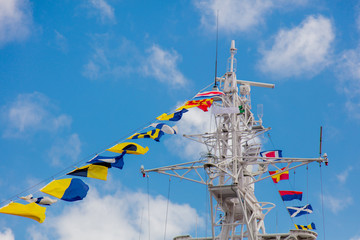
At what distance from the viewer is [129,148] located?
25672 mm

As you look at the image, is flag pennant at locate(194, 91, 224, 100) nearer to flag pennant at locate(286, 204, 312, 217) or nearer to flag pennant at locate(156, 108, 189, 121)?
flag pennant at locate(156, 108, 189, 121)

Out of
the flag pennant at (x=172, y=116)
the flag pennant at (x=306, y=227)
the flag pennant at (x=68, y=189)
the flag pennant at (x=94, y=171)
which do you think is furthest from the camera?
the flag pennant at (x=306, y=227)

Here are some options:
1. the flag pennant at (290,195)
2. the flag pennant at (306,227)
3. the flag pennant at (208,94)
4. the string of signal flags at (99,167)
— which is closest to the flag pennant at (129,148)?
the string of signal flags at (99,167)

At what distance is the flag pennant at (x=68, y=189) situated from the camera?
2287 centimetres

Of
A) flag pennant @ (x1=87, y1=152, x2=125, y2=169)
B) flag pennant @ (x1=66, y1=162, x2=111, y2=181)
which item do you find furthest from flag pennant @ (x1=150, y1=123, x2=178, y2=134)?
flag pennant @ (x1=66, y1=162, x2=111, y2=181)

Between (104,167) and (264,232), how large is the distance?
32.1ft

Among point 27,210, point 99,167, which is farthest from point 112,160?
point 27,210

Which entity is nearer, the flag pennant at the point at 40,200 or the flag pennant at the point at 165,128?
the flag pennant at the point at 40,200

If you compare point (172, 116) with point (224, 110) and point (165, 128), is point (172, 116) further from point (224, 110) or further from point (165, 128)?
point (224, 110)

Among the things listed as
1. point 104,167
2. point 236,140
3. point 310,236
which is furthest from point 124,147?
point 310,236

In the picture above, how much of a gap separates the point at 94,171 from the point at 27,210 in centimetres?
347

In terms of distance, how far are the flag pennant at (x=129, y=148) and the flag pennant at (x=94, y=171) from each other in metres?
0.96

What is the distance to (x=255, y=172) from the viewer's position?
1198 inches

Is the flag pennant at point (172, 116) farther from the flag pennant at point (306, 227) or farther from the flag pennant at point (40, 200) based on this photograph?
the flag pennant at point (306, 227)
